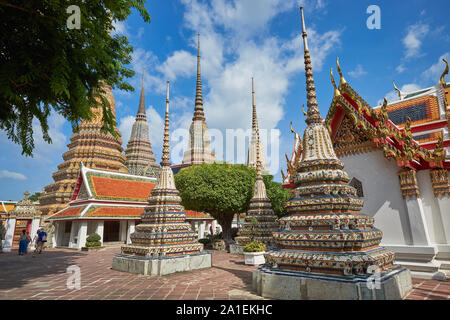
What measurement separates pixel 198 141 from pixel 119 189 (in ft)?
60.0

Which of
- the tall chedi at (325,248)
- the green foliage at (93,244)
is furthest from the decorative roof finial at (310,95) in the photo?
the green foliage at (93,244)

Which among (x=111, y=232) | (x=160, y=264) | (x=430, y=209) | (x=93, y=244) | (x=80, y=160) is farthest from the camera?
(x=80, y=160)

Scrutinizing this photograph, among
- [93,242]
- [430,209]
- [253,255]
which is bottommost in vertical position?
[253,255]

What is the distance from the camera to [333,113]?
8836mm

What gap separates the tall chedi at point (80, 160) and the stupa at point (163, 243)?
2029 centimetres

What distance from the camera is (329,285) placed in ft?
13.8

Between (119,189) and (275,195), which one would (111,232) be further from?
(275,195)

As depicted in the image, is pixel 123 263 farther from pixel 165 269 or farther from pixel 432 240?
pixel 432 240

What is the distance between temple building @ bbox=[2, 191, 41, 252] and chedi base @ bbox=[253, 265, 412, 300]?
2408 cm

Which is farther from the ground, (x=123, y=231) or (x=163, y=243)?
(x=123, y=231)

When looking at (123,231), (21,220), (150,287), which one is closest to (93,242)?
(123,231)

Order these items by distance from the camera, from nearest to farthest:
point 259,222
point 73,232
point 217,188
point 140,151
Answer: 1. point 259,222
2. point 217,188
3. point 73,232
4. point 140,151

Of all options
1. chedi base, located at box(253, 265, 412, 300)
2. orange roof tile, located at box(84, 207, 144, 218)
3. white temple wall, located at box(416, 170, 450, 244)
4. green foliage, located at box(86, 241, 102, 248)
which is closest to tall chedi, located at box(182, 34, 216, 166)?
orange roof tile, located at box(84, 207, 144, 218)

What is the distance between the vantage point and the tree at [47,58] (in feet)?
12.3
